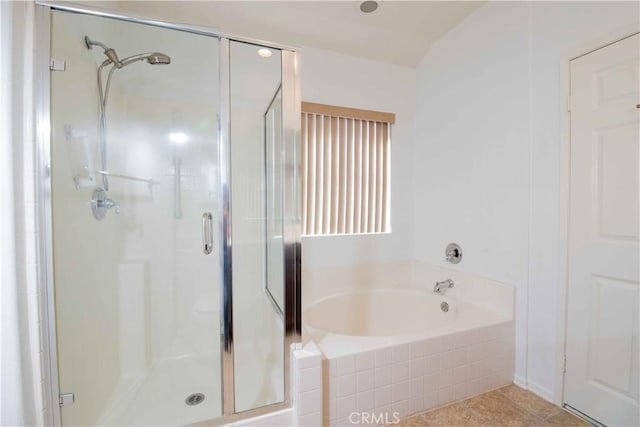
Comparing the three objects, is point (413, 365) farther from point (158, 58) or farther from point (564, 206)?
point (158, 58)

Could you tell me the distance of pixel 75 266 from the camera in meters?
1.35

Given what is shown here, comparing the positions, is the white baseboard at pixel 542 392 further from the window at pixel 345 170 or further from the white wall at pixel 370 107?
the window at pixel 345 170

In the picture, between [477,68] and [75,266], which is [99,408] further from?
[477,68]

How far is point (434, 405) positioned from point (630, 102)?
1.78m

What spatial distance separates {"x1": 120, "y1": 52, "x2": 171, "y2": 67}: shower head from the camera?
61.6 inches

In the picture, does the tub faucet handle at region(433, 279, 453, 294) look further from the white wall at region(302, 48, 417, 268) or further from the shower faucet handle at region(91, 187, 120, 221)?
the shower faucet handle at region(91, 187, 120, 221)

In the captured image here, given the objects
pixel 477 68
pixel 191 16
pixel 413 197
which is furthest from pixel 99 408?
pixel 477 68

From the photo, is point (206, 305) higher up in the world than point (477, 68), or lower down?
lower down

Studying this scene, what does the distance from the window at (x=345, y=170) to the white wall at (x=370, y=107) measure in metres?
0.07

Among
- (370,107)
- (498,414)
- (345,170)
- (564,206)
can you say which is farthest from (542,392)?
(370,107)

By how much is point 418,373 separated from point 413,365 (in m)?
0.06

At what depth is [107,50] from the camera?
4.91ft

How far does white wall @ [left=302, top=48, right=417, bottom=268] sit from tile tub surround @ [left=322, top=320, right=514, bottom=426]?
3.21 feet

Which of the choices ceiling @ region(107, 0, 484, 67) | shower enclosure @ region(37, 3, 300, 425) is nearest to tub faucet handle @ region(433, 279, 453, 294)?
shower enclosure @ region(37, 3, 300, 425)
